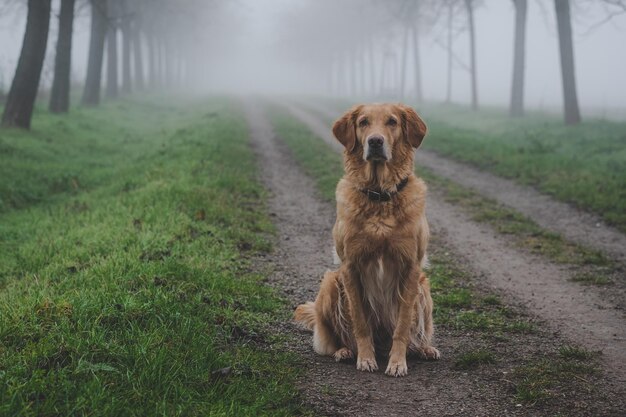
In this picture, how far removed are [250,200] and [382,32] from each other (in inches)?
1701

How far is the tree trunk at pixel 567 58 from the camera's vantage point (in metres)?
19.2

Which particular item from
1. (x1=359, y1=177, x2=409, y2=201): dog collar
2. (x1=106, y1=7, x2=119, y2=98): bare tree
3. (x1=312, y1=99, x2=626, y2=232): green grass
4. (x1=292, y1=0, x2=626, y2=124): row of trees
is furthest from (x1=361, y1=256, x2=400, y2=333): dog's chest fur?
(x1=106, y1=7, x2=119, y2=98): bare tree

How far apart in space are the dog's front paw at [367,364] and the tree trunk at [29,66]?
1438 centimetres

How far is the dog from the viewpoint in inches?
167

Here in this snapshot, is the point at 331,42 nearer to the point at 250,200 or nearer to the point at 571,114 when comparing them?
the point at 571,114

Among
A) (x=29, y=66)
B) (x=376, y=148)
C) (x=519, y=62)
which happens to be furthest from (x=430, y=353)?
(x=519, y=62)

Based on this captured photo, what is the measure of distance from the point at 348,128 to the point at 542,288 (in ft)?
10.7

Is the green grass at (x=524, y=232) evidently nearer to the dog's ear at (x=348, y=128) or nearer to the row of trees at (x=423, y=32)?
the dog's ear at (x=348, y=128)

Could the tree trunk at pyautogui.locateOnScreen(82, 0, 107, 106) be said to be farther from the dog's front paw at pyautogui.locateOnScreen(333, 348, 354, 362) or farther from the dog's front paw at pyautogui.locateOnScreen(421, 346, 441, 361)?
the dog's front paw at pyautogui.locateOnScreen(421, 346, 441, 361)

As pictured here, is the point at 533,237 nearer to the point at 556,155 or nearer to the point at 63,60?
the point at 556,155

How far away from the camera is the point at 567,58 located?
64.2 feet

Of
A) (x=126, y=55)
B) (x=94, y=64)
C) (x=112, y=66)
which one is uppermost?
(x=126, y=55)

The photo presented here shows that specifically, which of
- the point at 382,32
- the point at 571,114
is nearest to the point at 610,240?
the point at 571,114

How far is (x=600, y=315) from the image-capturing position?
18.0 ft
